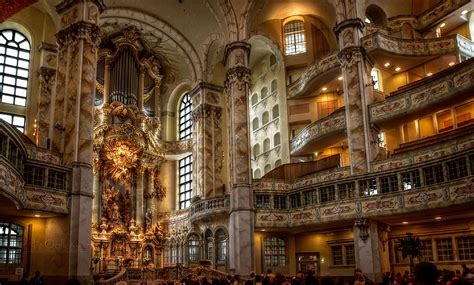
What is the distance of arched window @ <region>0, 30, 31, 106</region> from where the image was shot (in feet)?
103

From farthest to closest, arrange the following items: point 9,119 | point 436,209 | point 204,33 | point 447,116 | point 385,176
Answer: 1. point 204,33
2. point 9,119
3. point 447,116
4. point 385,176
5. point 436,209

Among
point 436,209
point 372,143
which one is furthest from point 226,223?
point 436,209

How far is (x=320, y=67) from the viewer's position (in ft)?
103

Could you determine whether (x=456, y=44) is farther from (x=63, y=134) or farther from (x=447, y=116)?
(x=63, y=134)

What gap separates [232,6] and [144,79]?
1171 centimetres

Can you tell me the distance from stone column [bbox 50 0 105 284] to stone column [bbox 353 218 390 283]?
13.1 m

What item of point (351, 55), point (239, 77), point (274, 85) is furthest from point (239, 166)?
point (274, 85)

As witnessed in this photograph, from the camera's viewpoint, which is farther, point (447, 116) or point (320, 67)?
point (320, 67)

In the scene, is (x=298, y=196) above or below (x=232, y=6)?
below

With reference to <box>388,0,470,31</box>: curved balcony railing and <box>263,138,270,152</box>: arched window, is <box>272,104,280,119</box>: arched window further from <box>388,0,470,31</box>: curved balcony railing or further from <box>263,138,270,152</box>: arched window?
<box>388,0,470,31</box>: curved balcony railing

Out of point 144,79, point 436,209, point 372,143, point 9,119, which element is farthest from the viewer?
point 144,79

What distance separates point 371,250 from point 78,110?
1589 cm

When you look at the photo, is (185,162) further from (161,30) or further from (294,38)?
(294,38)

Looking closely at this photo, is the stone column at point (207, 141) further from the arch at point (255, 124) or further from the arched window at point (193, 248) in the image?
the arch at point (255, 124)
